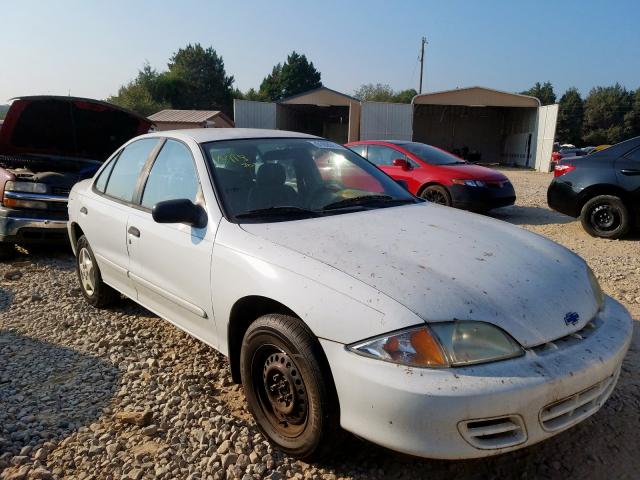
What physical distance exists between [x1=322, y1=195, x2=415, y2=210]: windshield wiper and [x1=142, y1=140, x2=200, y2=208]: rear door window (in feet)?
2.80

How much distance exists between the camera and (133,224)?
141 inches

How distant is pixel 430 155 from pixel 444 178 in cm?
90

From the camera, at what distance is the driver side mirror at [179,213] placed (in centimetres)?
284

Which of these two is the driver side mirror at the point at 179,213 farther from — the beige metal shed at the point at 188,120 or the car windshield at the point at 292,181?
the beige metal shed at the point at 188,120

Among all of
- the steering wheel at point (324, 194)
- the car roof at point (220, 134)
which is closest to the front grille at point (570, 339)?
the steering wheel at point (324, 194)

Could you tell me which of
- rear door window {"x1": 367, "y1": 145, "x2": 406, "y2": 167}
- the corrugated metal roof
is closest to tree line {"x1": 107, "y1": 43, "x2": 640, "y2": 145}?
the corrugated metal roof

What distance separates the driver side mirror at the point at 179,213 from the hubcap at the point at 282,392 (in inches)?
34.8

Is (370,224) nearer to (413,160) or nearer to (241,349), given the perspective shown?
(241,349)

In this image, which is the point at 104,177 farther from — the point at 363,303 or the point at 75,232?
the point at 363,303

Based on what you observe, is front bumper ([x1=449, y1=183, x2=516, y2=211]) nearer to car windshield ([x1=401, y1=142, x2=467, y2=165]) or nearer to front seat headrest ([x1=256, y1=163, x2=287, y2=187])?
car windshield ([x1=401, y1=142, x2=467, y2=165])

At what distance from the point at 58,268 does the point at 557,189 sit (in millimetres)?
7114

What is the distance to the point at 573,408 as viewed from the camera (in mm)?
2123

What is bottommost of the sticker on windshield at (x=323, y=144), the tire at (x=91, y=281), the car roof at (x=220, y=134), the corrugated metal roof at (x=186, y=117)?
the tire at (x=91, y=281)

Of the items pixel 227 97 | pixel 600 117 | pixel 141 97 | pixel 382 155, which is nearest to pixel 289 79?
pixel 227 97
